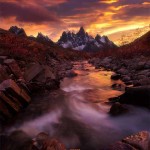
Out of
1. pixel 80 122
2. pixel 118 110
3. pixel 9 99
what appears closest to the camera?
pixel 80 122

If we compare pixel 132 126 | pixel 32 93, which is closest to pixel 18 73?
pixel 32 93

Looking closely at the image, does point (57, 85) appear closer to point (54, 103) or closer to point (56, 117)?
point (54, 103)

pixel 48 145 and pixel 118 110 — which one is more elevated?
pixel 48 145

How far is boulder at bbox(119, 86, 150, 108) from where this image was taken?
11163 mm

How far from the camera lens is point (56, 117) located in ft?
38.4

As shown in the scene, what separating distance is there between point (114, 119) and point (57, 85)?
28.8 feet

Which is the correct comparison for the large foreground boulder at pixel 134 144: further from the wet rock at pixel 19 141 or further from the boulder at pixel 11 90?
the boulder at pixel 11 90

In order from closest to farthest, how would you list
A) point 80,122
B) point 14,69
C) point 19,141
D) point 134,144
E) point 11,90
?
point 134,144 < point 19,141 < point 80,122 < point 11,90 < point 14,69

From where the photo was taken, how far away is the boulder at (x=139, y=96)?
439 inches

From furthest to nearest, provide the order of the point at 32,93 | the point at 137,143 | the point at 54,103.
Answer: the point at 32,93
the point at 54,103
the point at 137,143

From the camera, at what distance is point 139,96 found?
1148 centimetres

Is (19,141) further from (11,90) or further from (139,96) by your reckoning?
(139,96)

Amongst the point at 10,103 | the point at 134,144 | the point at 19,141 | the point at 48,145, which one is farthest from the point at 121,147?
the point at 10,103

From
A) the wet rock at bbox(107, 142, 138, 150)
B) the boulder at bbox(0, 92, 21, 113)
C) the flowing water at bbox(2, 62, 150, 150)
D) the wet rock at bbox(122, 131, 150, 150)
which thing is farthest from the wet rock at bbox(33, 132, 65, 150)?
the boulder at bbox(0, 92, 21, 113)
